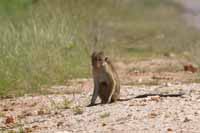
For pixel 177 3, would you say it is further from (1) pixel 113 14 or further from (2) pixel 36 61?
(2) pixel 36 61

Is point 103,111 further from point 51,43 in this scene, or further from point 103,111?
point 51,43

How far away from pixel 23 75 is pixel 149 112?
172 inches

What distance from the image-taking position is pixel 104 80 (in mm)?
13141

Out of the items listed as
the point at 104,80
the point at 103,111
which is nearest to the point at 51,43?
the point at 104,80

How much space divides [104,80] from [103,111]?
1.41m

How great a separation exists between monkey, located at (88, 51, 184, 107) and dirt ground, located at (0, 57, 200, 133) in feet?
1.12

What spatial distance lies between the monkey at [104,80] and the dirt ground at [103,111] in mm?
345

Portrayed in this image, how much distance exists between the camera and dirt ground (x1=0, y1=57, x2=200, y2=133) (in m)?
10.7

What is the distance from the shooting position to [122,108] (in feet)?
38.8

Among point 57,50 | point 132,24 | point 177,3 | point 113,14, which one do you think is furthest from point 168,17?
A: point 57,50

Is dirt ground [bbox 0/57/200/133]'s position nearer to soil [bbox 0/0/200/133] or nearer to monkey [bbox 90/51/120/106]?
soil [bbox 0/0/200/133]

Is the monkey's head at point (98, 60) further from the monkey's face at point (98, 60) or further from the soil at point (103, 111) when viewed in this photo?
the soil at point (103, 111)

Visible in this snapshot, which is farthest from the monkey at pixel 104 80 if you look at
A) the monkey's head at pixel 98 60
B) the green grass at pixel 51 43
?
the green grass at pixel 51 43

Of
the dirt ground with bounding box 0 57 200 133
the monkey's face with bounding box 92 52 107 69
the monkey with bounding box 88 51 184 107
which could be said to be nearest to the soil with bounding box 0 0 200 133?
the dirt ground with bounding box 0 57 200 133
